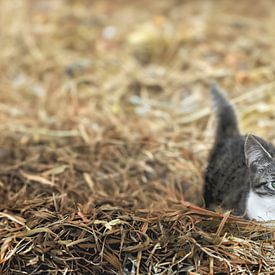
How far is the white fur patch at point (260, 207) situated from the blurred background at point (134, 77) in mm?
→ 625

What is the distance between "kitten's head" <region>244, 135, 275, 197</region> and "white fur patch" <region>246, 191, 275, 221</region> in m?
0.03

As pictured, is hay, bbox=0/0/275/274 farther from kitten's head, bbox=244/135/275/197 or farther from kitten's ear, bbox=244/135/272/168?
kitten's ear, bbox=244/135/272/168

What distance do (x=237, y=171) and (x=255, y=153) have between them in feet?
1.58

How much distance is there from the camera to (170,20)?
682 centimetres

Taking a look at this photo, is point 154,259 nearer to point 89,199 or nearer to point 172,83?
point 89,199

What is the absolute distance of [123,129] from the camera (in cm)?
457

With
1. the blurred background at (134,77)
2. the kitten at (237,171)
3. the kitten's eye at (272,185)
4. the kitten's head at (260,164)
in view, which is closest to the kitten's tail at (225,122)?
the kitten at (237,171)

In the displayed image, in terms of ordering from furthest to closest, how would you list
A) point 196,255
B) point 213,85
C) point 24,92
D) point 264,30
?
point 264,30 < point 24,92 < point 213,85 < point 196,255

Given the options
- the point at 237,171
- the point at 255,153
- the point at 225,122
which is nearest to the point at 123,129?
the point at 225,122

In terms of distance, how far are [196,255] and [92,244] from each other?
1.74 feet

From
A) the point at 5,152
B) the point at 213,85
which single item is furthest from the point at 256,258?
the point at 5,152

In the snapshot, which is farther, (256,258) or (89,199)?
(89,199)

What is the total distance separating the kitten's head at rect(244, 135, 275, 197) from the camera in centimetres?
304

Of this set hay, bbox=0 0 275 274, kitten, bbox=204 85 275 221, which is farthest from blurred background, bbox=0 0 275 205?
kitten, bbox=204 85 275 221
